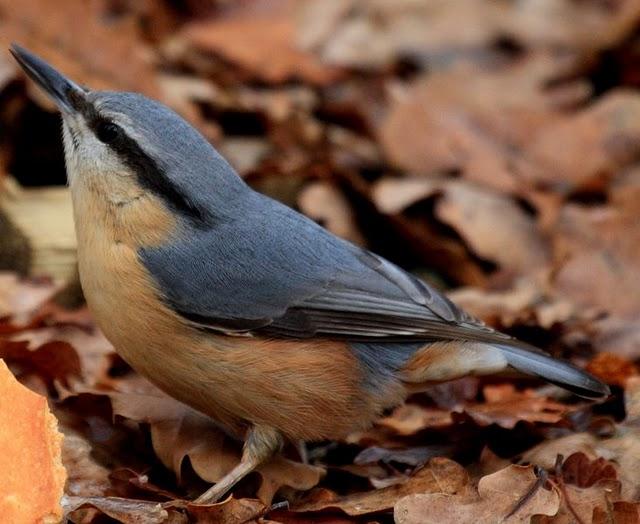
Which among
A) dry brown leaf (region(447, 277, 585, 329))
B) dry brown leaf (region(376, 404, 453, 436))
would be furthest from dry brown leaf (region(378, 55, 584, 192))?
dry brown leaf (region(376, 404, 453, 436))

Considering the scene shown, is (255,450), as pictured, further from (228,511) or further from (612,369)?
(612,369)

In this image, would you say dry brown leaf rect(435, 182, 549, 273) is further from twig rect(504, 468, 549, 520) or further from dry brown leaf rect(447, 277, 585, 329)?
twig rect(504, 468, 549, 520)

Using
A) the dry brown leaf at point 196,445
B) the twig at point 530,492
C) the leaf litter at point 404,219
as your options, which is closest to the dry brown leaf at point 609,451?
the leaf litter at point 404,219

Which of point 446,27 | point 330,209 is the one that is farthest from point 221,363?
point 446,27

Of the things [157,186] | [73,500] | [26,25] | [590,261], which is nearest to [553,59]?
[590,261]

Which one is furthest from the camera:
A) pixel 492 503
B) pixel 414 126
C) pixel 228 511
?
pixel 414 126
